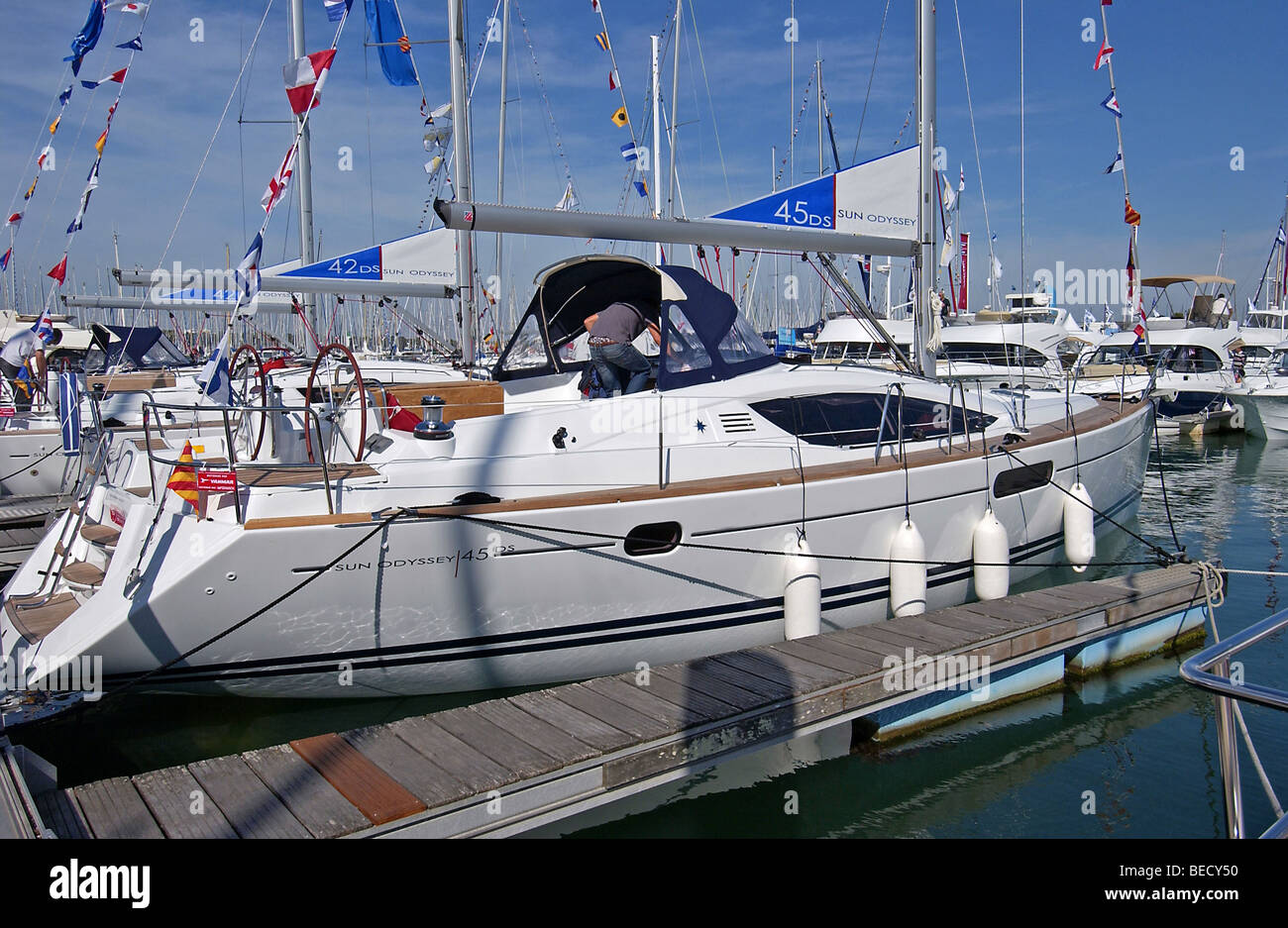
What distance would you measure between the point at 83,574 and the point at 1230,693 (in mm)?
6126

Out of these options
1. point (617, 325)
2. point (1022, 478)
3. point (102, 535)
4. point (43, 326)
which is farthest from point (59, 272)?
point (1022, 478)

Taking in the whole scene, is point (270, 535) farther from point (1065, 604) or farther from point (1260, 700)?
point (1065, 604)

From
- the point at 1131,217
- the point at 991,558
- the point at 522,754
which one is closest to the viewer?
the point at 522,754

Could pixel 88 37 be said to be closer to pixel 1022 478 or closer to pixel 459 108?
pixel 459 108

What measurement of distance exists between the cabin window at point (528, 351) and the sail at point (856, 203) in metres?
1.92

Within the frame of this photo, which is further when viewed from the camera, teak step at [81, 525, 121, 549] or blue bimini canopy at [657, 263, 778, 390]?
blue bimini canopy at [657, 263, 778, 390]

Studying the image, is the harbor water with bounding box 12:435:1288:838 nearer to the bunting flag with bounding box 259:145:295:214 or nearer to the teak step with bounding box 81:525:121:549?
the teak step with bounding box 81:525:121:549

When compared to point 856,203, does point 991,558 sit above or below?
below

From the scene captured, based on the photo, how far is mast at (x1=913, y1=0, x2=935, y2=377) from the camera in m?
7.87

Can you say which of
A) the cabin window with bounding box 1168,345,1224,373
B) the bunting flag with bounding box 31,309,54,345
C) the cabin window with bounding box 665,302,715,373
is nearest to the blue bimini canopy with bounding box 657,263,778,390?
the cabin window with bounding box 665,302,715,373

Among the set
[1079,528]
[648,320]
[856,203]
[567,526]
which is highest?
[856,203]

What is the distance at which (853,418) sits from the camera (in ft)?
23.8

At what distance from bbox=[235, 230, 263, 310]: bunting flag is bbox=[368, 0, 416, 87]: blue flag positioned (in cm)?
576

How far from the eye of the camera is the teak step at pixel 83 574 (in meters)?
5.65
